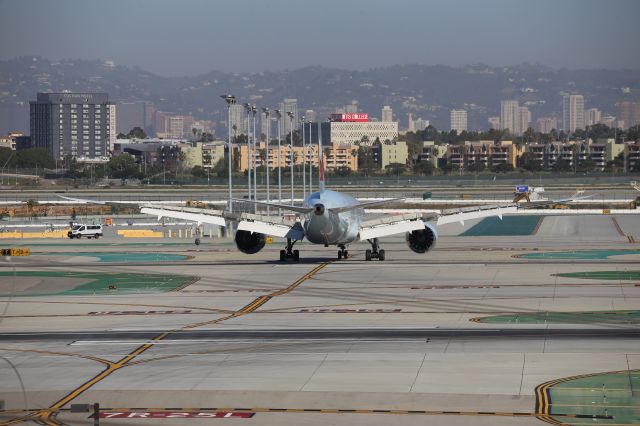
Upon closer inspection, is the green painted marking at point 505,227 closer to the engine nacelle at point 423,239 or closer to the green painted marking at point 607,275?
the engine nacelle at point 423,239

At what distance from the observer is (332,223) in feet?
254

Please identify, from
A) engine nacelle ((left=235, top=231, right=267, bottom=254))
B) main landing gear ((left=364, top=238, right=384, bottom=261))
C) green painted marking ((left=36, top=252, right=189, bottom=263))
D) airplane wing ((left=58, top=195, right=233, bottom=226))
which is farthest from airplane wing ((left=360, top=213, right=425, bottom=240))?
green painted marking ((left=36, top=252, right=189, bottom=263))

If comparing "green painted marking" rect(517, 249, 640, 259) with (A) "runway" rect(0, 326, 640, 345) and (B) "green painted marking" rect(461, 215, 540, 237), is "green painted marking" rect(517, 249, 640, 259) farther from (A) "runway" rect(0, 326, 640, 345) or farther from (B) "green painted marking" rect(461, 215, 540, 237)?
(A) "runway" rect(0, 326, 640, 345)

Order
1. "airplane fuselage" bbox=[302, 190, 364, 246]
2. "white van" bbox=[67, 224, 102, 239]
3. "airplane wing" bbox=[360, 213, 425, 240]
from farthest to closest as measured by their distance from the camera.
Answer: "white van" bbox=[67, 224, 102, 239] < "airplane wing" bbox=[360, 213, 425, 240] < "airplane fuselage" bbox=[302, 190, 364, 246]

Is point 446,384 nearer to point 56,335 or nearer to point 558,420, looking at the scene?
point 558,420

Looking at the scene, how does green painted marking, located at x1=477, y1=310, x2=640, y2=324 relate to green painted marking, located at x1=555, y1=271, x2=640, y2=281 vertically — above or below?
above

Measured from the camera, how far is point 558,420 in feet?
109

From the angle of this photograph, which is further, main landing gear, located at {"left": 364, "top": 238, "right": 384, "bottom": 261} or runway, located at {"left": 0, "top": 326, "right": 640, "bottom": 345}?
main landing gear, located at {"left": 364, "top": 238, "right": 384, "bottom": 261}

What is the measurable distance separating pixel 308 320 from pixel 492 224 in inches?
3574

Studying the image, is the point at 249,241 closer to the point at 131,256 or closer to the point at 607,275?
the point at 131,256

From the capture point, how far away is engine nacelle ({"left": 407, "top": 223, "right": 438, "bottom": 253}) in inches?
3278

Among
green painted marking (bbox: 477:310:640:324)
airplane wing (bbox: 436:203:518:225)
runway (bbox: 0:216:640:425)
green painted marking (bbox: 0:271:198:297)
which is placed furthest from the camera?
airplane wing (bbox: 436:203:518:225)

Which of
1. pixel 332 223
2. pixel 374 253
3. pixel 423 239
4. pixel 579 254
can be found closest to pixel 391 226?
pixel 423 239

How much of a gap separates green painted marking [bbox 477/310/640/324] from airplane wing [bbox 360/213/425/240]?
2720 cm
